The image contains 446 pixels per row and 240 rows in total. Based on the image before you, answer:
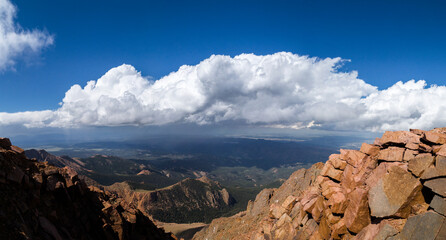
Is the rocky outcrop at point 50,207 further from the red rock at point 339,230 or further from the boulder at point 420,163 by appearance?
the boulder at point 420,163

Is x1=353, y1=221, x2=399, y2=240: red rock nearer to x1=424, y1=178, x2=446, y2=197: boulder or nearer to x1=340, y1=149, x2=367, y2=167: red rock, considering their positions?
x1=424, y1=178, x2=446, y2=197: boulder

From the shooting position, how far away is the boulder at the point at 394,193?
2208 cm

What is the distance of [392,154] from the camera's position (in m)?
27.0

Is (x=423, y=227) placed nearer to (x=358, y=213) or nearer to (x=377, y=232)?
(x=377, y=232)

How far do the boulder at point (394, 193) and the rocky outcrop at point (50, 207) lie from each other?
1784 inches

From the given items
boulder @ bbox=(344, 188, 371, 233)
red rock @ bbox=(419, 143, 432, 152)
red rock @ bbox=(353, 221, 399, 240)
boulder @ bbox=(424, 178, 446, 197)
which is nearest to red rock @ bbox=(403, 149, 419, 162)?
red rock @ bbox=(419, 143, 432, 152)

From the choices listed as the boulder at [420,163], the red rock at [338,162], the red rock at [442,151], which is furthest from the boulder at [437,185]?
the red rock at [338,162]

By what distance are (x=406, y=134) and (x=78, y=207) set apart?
6321 cm

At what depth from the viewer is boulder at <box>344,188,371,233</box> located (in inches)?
988

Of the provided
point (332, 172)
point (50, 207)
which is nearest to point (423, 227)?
point (332, 172)

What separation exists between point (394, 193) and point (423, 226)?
4.02m

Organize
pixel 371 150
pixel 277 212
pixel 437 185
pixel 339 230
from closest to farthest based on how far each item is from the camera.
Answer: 1. pixel 437 185
2. pixel 339 230
3. pixel 371 150
4. pixel 277 212

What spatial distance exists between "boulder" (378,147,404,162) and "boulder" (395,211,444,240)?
26.5ft

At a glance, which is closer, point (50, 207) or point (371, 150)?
point (371, 150)
